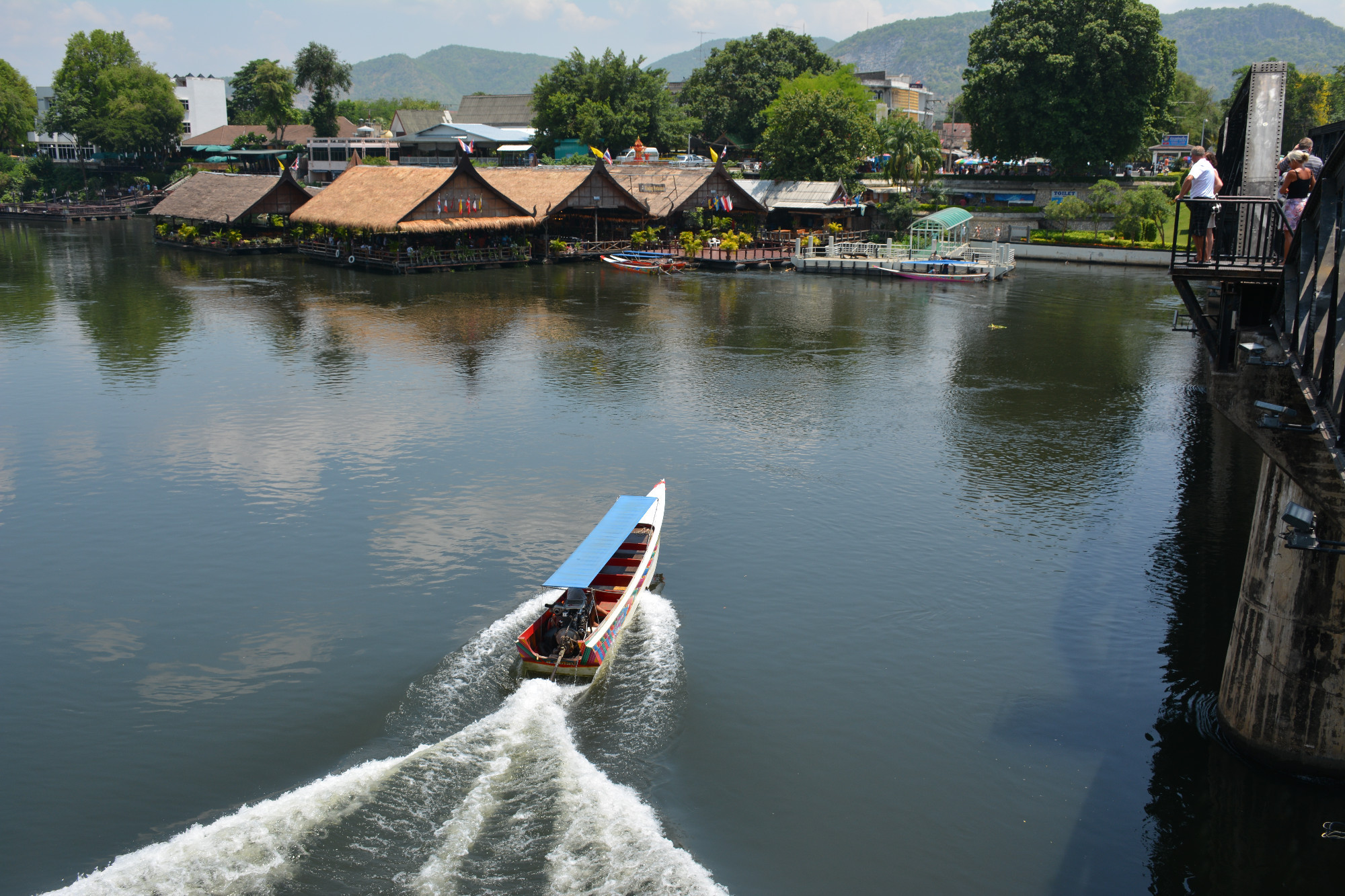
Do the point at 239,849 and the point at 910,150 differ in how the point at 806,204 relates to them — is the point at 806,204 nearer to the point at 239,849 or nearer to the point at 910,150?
the point at 910,150

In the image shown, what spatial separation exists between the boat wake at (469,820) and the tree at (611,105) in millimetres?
88820

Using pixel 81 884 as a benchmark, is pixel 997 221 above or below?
above

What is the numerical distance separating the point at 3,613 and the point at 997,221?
7928 cm

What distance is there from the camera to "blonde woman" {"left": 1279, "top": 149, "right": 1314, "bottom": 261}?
14.1 metres

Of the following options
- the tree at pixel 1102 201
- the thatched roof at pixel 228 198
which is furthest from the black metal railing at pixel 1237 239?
the thatched roof at pixel 228 198

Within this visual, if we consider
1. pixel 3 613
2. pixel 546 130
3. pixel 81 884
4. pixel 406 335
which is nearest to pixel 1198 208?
pixel 81 884

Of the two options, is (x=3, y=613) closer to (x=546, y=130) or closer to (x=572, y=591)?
(x=572, y=591)

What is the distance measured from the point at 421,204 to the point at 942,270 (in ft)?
113

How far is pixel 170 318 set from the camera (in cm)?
4928

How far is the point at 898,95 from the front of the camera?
171000mm

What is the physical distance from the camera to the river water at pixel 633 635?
45.9ft

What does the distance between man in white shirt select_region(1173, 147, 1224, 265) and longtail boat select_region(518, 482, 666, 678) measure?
37.9 ft

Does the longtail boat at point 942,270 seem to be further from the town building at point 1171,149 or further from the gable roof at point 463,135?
the gable roof at point 463,135

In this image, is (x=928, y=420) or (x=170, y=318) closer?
(x=928, y=420)
